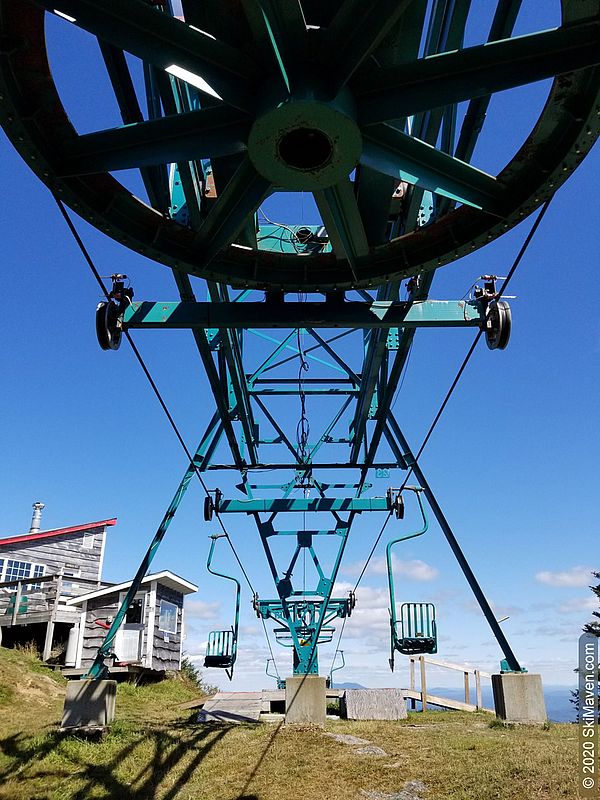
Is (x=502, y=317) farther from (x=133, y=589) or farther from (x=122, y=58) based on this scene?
(x=133, y=589)

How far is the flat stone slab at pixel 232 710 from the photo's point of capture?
1427cm

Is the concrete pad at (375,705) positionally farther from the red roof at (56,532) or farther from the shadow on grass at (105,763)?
the red roof at (56,532)

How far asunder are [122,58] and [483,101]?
345 cm

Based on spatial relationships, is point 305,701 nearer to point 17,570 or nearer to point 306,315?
point 306,315

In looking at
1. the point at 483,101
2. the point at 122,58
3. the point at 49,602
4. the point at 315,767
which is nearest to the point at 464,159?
the point at 483,101

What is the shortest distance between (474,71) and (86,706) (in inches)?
407

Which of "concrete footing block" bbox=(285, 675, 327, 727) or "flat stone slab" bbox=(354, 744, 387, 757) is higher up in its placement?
"concrete footing block" bbox=(285, 675, 327, 727)

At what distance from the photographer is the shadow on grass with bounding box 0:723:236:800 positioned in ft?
26.9

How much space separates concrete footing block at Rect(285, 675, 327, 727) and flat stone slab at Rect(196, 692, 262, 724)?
2.04 meters

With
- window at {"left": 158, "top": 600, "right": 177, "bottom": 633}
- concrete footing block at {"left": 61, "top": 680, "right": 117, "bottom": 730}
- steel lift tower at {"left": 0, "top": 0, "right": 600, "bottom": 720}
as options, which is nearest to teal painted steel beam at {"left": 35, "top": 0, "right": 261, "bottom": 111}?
steel lift tower at {"left": 0, "top": 0, "right": 600, "bottom": 720}

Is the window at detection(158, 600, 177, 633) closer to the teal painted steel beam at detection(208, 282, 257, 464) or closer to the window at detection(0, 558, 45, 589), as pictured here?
the window at detection(0, 558, 45, 589)

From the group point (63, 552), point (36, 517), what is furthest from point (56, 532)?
point (36, 517)

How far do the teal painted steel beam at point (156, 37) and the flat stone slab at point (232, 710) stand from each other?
44.0ft

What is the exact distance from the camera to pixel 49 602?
20.0 metres
